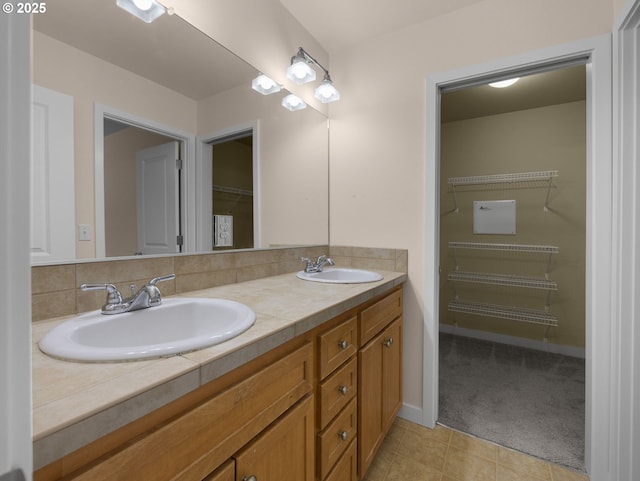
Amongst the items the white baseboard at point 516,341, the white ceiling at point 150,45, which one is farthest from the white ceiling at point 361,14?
the white baseboard at point 516,341

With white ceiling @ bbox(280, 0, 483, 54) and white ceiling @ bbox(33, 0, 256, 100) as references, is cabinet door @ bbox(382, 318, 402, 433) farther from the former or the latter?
white ceiling @ bbox(280, 0, 483, 54)

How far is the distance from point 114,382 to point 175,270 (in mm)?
728

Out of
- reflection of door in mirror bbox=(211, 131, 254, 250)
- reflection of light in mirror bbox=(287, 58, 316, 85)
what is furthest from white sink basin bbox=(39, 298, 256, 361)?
reflection of light in mirror bbox=(287, 58, 316, 85)

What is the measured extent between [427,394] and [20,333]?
1942mm

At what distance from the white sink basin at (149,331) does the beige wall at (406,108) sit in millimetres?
1226

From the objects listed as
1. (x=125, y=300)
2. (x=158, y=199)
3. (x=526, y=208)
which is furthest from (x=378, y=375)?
(x=526, y=208)

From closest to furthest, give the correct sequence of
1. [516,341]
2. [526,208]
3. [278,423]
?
[278,423]
[526,208]
[516,341]

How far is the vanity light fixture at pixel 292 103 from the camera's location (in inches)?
73.4

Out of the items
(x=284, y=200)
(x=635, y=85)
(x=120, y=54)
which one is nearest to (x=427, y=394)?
(x=284, y=200)

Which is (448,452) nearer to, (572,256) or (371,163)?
(371,163)

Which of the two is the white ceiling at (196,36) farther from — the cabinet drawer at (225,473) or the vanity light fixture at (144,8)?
the cabinet drawer at (225,473)

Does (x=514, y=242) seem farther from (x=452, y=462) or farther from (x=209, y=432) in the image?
(x=209, y=432)

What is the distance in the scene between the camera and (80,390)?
505 mm

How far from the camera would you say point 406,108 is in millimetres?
1867
